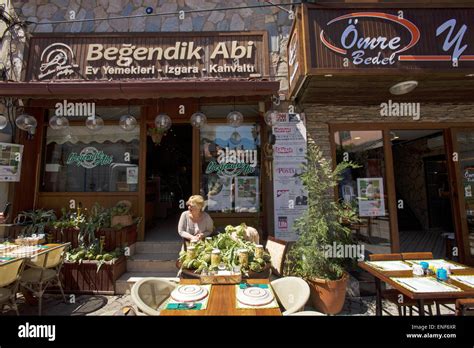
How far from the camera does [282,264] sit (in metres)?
3.38

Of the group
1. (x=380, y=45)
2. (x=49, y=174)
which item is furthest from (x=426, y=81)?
(x=49, y=174)

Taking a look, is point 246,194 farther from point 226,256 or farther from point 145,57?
point 145,57

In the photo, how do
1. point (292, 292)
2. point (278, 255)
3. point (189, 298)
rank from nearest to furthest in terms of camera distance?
1. point (189, 298)
2. point (292, 292)
3. point (278, 255)

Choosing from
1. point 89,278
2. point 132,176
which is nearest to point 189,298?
point 89,278

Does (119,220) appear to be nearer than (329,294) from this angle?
No

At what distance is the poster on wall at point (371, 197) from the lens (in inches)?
182

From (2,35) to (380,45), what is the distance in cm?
772

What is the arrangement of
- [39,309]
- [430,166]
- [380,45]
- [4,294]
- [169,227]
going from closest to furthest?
[4,294], [39,309], [380,45], [169,227], [430,166]

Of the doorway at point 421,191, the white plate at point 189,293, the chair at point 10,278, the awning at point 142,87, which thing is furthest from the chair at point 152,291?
the doorway at point 421,191

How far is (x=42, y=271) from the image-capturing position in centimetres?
333

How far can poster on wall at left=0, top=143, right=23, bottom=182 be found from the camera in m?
4.57

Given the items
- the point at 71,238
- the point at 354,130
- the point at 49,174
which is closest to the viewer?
the point at 71,238

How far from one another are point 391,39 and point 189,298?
4599 millimetres
